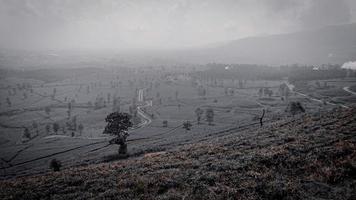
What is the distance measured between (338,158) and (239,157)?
8.93 m

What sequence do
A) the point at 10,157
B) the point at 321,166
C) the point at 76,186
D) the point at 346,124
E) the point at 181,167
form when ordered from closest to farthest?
the point at 321,166
the point at 76,186
the point at 181,167
the point at 346,124
the point at 10,157

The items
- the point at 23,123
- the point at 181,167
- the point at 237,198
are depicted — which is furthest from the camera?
the point at 23,123

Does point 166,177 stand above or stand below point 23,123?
above

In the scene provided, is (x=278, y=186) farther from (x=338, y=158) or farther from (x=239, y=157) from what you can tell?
(x=239, y=157)

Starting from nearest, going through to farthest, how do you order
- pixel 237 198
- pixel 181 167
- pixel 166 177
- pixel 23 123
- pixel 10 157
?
pixel 237 198 < pixel 166 177 < pixel 181 167 < pixel 10 157 < pixel 23 123

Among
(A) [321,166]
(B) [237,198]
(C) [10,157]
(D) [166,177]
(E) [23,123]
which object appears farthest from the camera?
(E) [23,123]

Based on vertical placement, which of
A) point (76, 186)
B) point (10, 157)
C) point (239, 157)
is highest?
point (239, 157)

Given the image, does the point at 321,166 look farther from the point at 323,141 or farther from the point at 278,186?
the point at 323,141

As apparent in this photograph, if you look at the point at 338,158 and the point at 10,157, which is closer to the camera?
the point at 338,158

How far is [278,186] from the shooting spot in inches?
784

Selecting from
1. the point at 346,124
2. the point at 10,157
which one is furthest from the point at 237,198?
the point at 10,157

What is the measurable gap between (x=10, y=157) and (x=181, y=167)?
120 meters

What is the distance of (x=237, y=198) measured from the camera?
19062 mm

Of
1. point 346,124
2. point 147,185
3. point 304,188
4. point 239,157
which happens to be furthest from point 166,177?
point 346,124
